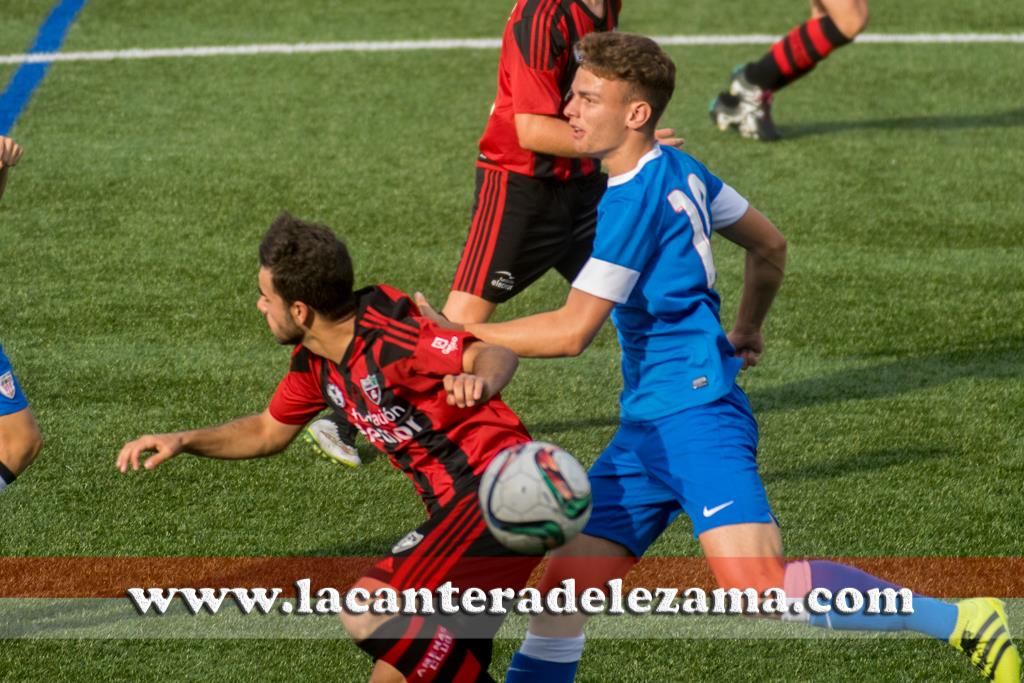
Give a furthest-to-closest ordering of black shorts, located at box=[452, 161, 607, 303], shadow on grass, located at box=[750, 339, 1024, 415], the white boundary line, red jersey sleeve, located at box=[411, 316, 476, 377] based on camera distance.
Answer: the white boundary line, shadow on grass, located at box=[750, 339, 1024, 415], black shorts, located at box=[452, 161, 607, 303], red jersey sleeve, located at box=[411, 316, 476, 377]

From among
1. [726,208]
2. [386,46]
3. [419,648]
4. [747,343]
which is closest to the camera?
[419,648]

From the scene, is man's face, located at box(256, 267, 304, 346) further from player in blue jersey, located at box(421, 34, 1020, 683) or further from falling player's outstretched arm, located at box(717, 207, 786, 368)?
falling player's outstretched arm, located at box(717, 207, 786, 368)

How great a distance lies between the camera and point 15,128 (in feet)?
34.2

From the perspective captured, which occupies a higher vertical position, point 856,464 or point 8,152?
point 8,152

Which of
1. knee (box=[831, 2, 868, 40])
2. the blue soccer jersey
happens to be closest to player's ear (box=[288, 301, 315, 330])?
the blue soccer jersey

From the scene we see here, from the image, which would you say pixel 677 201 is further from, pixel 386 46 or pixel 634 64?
pixel 386 46

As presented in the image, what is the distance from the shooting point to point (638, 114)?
14.6 feet

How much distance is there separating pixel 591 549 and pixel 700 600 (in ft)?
2.99

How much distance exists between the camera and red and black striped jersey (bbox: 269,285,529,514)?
4301mm

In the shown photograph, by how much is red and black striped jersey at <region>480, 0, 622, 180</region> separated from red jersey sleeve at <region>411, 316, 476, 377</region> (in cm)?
182

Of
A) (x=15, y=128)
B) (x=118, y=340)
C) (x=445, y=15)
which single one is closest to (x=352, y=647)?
(x=118, y=340)

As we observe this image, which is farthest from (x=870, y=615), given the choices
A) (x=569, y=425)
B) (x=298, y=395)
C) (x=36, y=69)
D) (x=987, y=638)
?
(x=36, y=69)

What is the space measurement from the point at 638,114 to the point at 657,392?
2.72ft

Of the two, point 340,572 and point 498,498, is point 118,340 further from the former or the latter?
point 498,498
